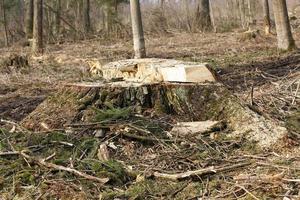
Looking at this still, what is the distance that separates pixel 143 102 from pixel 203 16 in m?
18.4

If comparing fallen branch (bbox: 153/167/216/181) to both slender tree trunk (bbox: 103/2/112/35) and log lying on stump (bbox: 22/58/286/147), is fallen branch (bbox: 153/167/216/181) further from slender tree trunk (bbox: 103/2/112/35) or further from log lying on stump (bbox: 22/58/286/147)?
slender tree trunk (bbox: 103/2/112/35)

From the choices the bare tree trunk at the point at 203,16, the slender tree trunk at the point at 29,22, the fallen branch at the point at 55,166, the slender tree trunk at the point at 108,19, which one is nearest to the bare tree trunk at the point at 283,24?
the fallen branch at the point at 55,166

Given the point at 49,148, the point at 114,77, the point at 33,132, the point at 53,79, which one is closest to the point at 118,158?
the point at 49,148

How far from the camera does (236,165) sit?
411 centimetres

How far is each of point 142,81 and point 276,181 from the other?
2.66m

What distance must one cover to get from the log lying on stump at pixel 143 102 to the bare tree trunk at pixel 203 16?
17.6 m

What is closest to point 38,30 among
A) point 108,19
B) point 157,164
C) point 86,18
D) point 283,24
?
point 108,19

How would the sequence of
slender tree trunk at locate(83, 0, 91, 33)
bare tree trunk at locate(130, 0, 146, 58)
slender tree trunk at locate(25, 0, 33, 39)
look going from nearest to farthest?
bare tree trunk at locate(130, 0, 146, 58) → slender tree trunk at locate(25, 0, 33, 39) → slender tree trunk at locate(83, 0, 91, 33)

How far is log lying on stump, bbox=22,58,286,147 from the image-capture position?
17.5 feet

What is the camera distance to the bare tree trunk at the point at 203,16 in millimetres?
23062

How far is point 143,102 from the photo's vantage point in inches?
223

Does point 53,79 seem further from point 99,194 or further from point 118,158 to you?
point 99,194

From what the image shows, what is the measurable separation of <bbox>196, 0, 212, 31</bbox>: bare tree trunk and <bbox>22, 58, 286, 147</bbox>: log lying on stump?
17.6 meters

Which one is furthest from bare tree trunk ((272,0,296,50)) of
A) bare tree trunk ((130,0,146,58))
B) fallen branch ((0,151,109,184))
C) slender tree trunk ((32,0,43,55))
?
fallen branch ((0,151,109,184))
